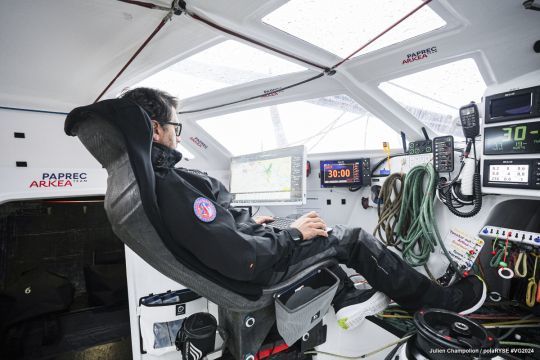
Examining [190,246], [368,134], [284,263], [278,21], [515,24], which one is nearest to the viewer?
[190,246]

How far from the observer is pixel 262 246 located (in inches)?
41.4

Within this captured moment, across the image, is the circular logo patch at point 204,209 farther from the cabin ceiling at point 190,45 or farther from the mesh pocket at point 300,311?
the cabin ceiling at point 190,45

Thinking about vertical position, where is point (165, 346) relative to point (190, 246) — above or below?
below

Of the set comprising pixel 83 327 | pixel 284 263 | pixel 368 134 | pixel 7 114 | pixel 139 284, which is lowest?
pixel 83 327

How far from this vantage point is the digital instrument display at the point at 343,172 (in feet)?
7.90

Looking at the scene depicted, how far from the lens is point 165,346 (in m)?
1.55

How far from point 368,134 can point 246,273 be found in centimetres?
208

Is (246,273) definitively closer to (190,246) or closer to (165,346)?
(190,246)

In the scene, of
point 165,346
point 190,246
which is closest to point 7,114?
point 165,346

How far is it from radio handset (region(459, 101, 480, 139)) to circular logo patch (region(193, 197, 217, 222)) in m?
1.52

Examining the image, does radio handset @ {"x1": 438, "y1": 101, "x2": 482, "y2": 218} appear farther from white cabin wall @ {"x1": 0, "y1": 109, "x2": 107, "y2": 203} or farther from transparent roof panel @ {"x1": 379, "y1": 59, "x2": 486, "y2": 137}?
white cabin wall @ {"x1": 0, "y1": 109, "x2": 107, "y2": 203}

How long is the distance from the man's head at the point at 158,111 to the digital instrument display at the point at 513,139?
1.63 metres

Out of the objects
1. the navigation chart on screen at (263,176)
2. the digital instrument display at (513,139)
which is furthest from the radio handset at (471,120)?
the navigation chart on screen at (263,176)

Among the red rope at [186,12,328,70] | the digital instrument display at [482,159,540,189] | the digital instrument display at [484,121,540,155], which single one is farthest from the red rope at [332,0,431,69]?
the digital instrument display at [482,159,540,189]
